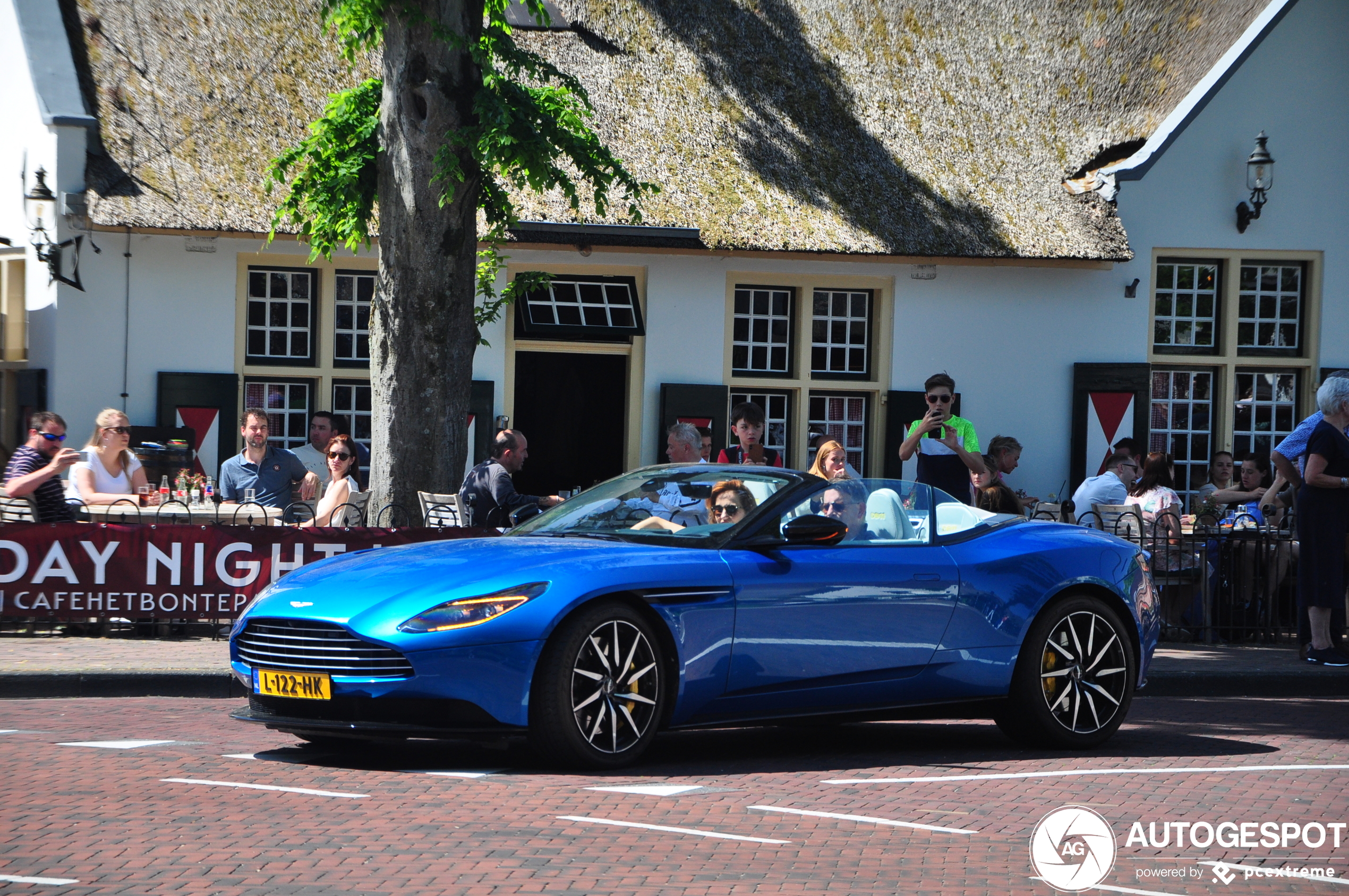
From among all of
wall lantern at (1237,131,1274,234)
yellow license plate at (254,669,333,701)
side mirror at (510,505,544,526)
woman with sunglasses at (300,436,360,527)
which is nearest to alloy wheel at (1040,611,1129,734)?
side mirror at (510,505,544,526)

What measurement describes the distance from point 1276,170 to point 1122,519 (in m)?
6.92

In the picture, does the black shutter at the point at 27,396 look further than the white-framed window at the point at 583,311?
No

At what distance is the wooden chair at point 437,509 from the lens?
455 inches

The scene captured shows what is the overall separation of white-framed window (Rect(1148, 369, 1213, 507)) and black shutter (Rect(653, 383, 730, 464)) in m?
5.13

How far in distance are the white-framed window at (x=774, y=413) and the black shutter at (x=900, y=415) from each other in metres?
1.14

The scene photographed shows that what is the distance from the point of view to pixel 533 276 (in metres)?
13.6

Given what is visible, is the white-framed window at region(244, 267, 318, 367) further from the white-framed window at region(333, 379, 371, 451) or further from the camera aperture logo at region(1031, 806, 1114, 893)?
the camera aperture logo at region(1031, 806, 1114, 893)

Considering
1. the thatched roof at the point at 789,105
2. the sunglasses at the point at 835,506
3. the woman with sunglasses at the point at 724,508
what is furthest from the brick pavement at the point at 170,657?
the thatched roof at the point at 789,105

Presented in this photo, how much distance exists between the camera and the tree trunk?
1113cm

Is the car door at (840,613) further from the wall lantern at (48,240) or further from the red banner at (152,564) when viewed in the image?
the wall lantern at (48,240)

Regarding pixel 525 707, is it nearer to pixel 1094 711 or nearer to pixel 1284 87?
pixel 1094 711

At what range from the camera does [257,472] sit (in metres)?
12.8

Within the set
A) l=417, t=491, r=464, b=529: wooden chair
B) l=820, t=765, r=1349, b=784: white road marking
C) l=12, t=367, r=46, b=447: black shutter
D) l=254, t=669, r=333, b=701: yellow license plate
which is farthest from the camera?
l=12, t=367, r=46, b=447: black shutter

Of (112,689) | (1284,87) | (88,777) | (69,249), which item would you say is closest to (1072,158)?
(1284,87)
